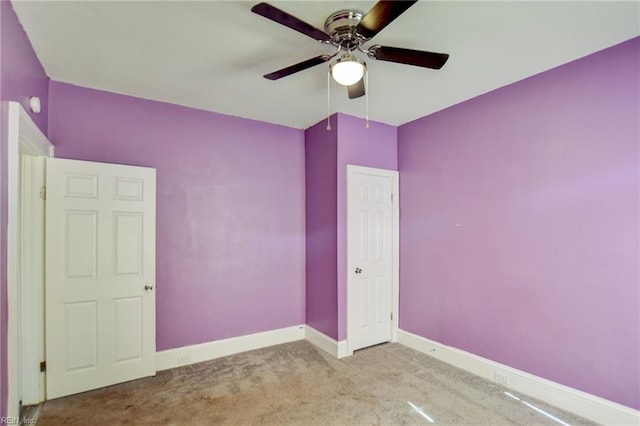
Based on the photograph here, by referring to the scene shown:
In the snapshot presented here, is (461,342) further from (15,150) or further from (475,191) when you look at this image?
(15,150)

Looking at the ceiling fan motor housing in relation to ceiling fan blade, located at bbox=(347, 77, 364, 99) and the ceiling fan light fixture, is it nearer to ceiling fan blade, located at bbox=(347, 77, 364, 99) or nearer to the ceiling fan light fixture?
the ceiling fan light fixture

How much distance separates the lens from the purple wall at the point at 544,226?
6.98ft

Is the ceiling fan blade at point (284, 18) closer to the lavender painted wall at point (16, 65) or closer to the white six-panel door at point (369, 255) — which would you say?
the lavender painted wall at point (16, 65)

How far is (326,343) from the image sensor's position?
3.48 meters

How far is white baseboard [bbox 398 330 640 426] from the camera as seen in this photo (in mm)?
2111

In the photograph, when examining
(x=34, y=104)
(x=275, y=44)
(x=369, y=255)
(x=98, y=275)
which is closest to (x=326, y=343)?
(x=369, y=255)

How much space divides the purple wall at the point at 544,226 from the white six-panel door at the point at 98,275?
2.91 meters

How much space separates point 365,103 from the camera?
125 inches

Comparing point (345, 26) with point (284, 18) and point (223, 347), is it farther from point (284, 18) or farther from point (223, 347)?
point (223, 347)

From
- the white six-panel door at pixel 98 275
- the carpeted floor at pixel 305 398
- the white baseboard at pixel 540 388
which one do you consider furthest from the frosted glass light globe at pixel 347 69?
the white baseboard at pixel 540 388

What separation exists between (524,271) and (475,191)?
849mm

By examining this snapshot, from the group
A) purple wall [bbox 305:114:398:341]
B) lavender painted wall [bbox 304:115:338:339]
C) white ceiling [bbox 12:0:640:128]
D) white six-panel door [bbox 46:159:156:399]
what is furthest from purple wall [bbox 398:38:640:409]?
white six-panel door [bbox 46:159:156:399]

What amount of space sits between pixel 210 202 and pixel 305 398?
214 cm

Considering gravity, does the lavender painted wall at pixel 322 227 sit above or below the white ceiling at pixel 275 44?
below
